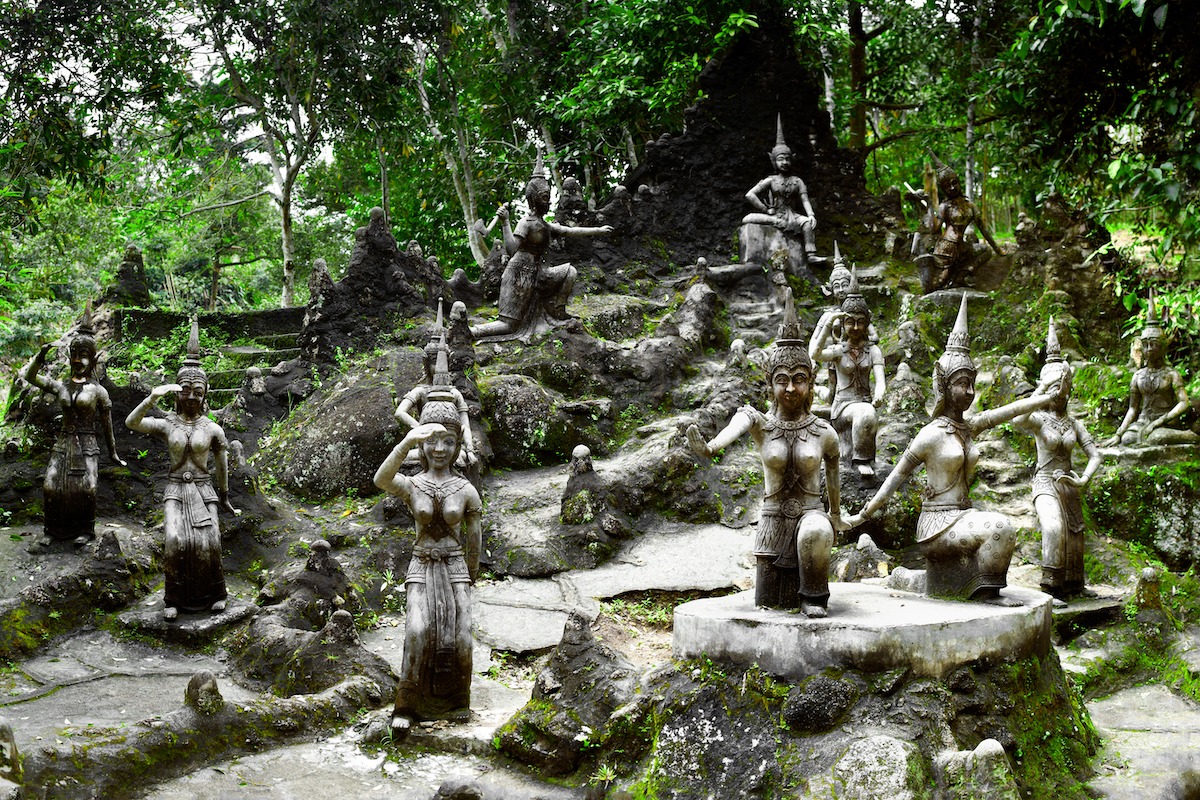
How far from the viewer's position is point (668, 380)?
47.6 feet

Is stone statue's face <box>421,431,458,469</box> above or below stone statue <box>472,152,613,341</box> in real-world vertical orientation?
below

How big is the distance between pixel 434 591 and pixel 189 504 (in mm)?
3310

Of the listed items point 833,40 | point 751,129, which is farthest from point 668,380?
point 833,40

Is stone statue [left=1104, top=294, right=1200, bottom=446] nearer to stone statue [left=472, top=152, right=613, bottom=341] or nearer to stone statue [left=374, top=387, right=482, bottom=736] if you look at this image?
stone statue [left=472, top=152, right=613, bottom=341]

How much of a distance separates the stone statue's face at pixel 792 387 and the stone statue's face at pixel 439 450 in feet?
8.05

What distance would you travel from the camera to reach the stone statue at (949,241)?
14.9 m

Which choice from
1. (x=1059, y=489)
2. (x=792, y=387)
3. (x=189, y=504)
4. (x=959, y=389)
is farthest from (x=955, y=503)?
(x=189, y=504)

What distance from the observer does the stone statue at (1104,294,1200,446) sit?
10.8 metres

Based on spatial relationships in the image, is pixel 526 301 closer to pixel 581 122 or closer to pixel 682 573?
pixel 682 573

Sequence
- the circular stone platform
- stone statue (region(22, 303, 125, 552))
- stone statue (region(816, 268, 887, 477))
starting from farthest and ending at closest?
stone statue (region(816, 268, 887, 477))
stone statue (region(22, 303, 125, 552))
the circular stone platform

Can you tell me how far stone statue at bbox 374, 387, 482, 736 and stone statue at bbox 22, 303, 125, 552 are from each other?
4775 millimetres

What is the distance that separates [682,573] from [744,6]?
1305cm

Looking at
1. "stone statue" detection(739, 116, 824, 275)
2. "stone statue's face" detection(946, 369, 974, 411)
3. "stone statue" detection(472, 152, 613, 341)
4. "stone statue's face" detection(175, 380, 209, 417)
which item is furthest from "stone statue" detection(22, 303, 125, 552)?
"stone statue" detection(739, 116, 824, 275)

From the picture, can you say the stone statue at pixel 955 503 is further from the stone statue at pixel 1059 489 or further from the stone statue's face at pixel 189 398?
the stone statue's face at pixel 189 398
